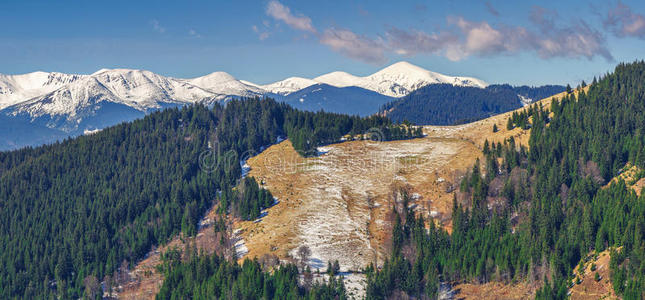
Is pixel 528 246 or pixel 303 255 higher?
pixel 528 246

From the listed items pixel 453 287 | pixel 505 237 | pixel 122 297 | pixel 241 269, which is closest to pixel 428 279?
pixel 453 287

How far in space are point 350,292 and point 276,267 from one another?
967 inches

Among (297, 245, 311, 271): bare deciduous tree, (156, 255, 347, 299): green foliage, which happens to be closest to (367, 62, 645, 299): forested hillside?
(156, 255, 347, 299): green foliage

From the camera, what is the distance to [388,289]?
161875mm

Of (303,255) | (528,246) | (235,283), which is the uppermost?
(528,246)

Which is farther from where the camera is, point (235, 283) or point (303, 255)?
point (303, 255)

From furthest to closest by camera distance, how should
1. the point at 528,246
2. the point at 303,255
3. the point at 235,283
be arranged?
the point at 303,255 < the point at 528,246 < the point at 235,283

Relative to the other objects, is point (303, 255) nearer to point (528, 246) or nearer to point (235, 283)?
point (235, 283)

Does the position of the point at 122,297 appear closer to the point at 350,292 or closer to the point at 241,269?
the point at 241,269

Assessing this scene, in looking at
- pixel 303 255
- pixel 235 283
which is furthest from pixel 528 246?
pixel 235 283

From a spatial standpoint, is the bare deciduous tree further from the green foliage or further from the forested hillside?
the forested hillside

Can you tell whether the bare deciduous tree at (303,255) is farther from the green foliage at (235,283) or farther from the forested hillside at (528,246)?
the forested hillside at (528,246)

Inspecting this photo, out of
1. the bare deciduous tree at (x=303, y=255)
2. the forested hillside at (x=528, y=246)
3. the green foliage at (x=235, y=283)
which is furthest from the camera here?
the bare deciduous tree at (x=303, y=255)

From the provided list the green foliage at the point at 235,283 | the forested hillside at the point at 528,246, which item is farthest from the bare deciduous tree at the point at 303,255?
the forested hillside at the point at 528,246
